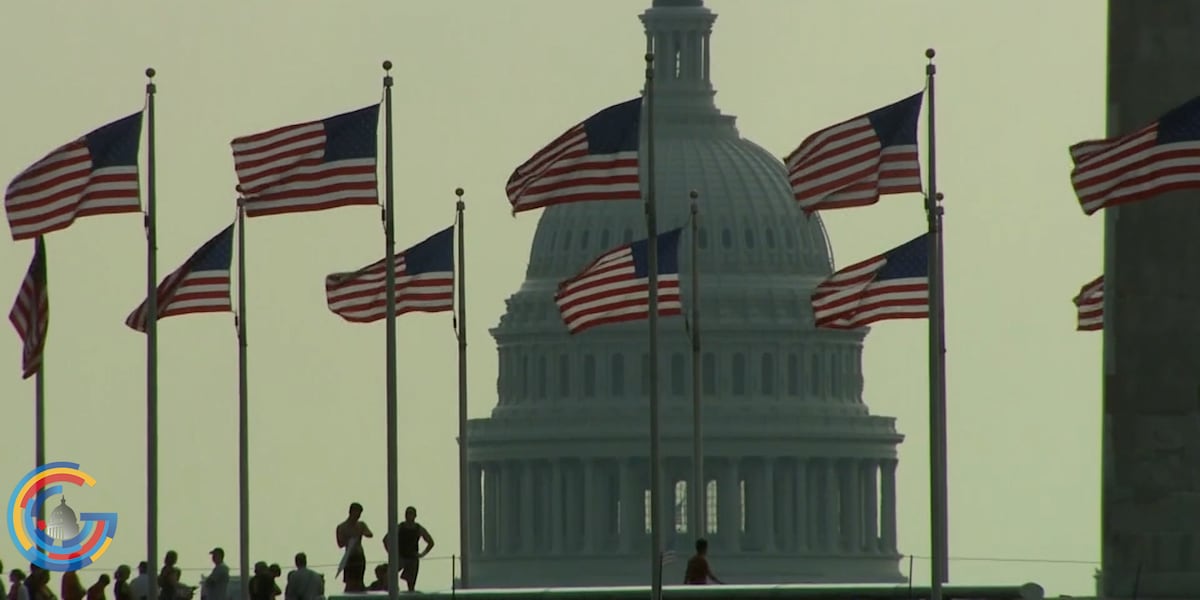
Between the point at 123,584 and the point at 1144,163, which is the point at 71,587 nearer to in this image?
the point at 123,584

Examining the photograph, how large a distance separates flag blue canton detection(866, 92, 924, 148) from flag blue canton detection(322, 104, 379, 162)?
30.9 feet

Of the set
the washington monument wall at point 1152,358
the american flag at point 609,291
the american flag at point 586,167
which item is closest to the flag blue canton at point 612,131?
the american flag at point 586,167

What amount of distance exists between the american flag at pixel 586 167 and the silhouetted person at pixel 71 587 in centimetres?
971

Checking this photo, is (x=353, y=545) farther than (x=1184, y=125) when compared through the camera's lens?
Yes

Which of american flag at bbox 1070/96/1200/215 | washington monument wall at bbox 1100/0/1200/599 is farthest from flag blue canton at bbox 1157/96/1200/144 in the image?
washington monument wall at bbox 1100/0/1200/599

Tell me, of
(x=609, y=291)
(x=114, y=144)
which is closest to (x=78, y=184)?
(x=114, y=144)

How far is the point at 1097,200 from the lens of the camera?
81.9m

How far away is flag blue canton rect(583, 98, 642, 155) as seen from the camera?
9656 centimetres

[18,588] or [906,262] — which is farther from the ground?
[906,262]

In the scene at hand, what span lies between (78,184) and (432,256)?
18778mm

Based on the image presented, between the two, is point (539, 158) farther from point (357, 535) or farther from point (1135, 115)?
point (1135, 115)

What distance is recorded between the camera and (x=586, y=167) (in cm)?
9650

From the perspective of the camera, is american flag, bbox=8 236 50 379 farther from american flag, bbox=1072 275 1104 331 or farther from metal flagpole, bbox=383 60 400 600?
american flag, bbox=1072 275 1104 331

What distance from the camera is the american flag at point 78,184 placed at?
98.4m
